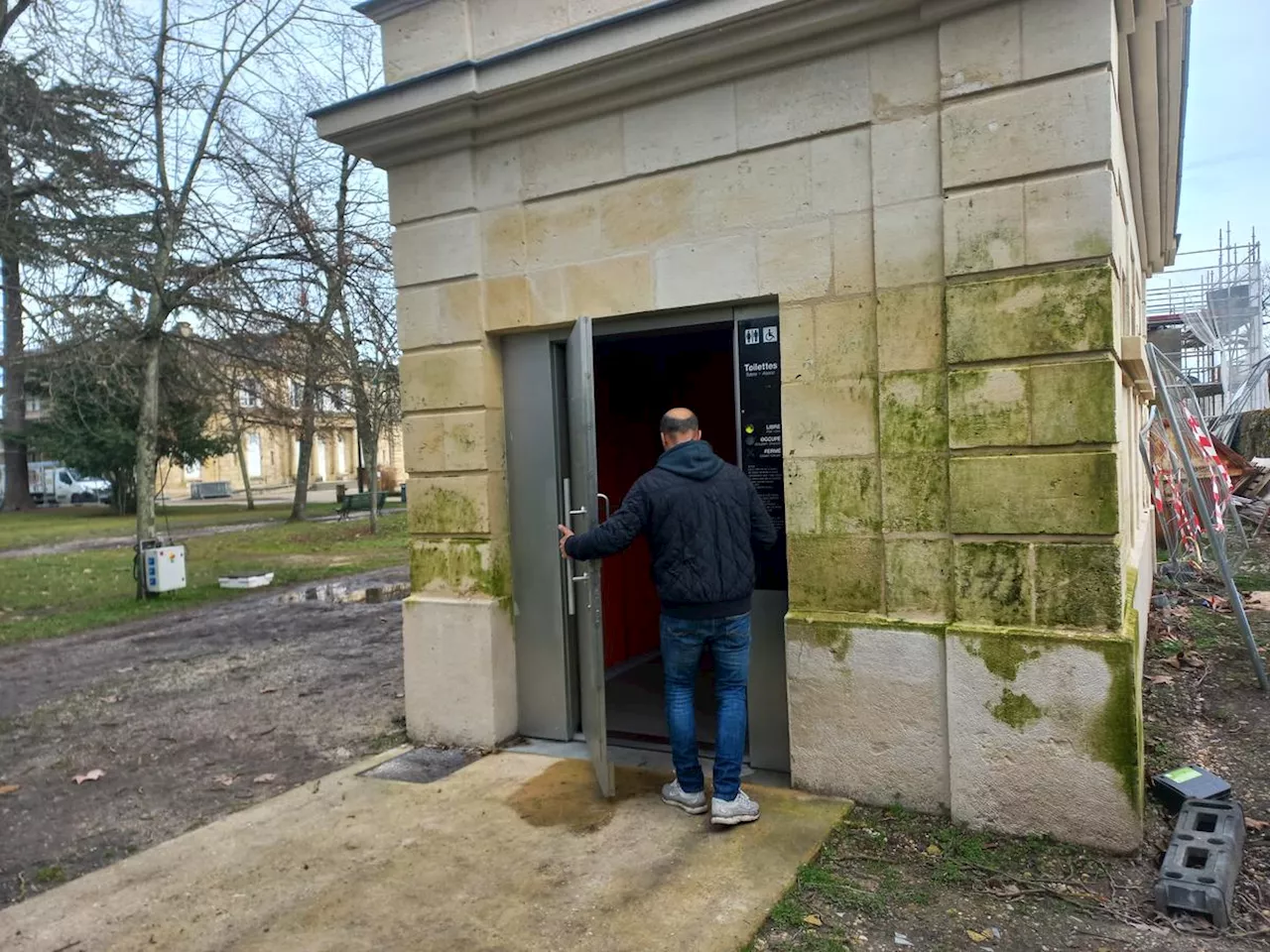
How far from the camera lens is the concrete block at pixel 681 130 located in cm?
453

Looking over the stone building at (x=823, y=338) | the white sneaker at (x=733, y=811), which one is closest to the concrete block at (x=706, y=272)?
the stone building at (x=823, y=338)

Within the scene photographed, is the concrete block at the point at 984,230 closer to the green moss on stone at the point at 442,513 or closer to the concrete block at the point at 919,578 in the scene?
the concrete block at the point at 919,578

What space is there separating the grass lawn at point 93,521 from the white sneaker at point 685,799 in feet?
67.6

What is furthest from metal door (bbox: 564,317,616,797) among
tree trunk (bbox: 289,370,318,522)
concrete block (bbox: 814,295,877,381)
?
tree trunk (bbox: 289,370,318,522)

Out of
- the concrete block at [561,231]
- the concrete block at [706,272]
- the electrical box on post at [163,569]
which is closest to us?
the concrete block at [706,272]

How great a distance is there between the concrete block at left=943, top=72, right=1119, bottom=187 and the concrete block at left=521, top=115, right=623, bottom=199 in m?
1.76

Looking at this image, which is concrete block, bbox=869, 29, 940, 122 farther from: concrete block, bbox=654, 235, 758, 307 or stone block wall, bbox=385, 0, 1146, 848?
concrete block, bbox=654, 235, 758, 307

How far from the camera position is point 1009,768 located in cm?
384

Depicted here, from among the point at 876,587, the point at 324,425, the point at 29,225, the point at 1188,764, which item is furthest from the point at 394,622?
the point at 324,425

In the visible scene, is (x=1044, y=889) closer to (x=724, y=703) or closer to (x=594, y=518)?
(x=724, y=703)

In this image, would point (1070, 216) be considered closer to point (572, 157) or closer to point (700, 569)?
point (700, 569)

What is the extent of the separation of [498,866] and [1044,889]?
2161mm

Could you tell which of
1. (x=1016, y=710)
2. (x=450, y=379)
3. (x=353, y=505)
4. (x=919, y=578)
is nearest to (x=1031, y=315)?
(x=919, y=578)

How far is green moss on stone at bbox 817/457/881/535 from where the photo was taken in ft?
13.9
